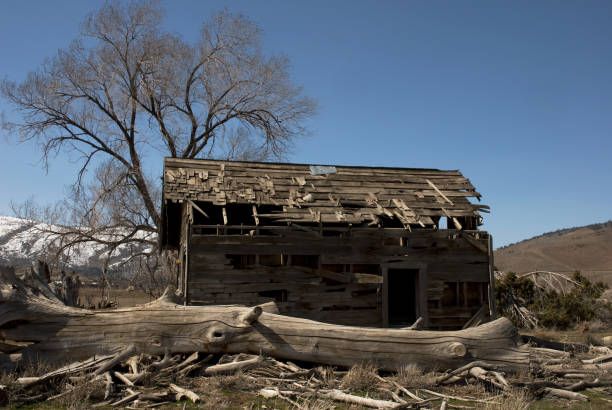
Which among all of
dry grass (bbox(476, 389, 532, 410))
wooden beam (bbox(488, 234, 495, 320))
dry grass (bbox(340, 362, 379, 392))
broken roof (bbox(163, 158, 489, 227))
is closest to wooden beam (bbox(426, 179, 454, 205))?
broken roof (bbox(163, 158, 489, 227))

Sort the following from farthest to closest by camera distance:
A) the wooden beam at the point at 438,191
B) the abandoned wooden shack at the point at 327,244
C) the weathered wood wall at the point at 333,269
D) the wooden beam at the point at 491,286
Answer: the wooden beam at the point at 438,191, the wooden beam at the point at 491,286, the abandoned wooden shack at the point at 327,244, the weathered wood wall at the point at 333,269

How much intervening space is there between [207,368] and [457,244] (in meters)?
8.29

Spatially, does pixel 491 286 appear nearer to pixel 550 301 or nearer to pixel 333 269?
pixel 333 269

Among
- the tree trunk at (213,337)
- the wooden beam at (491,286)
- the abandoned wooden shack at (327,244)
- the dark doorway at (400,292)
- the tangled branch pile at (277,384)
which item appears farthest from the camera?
the dark doorway at (400,292)

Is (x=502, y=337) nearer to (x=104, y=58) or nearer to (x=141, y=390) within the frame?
(x=141, y=390)

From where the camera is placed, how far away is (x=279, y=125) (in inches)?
1025

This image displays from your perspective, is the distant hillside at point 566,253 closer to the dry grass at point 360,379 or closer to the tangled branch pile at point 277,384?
the tangled branch pile at point 277,384

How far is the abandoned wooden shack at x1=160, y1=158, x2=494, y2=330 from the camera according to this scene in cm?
1202

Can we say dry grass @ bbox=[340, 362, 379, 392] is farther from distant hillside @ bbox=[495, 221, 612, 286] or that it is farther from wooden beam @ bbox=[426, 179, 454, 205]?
distant hillside @ bbox=[495, 221, 612, 286]

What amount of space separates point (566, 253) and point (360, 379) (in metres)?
65.7

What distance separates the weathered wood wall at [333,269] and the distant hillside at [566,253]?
4146 centimetres

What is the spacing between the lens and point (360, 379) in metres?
7.20

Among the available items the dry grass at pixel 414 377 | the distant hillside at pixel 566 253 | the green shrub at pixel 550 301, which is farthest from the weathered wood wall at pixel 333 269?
the distant hillside at pixel 566 253

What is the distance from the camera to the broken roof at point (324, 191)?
1291 cm
